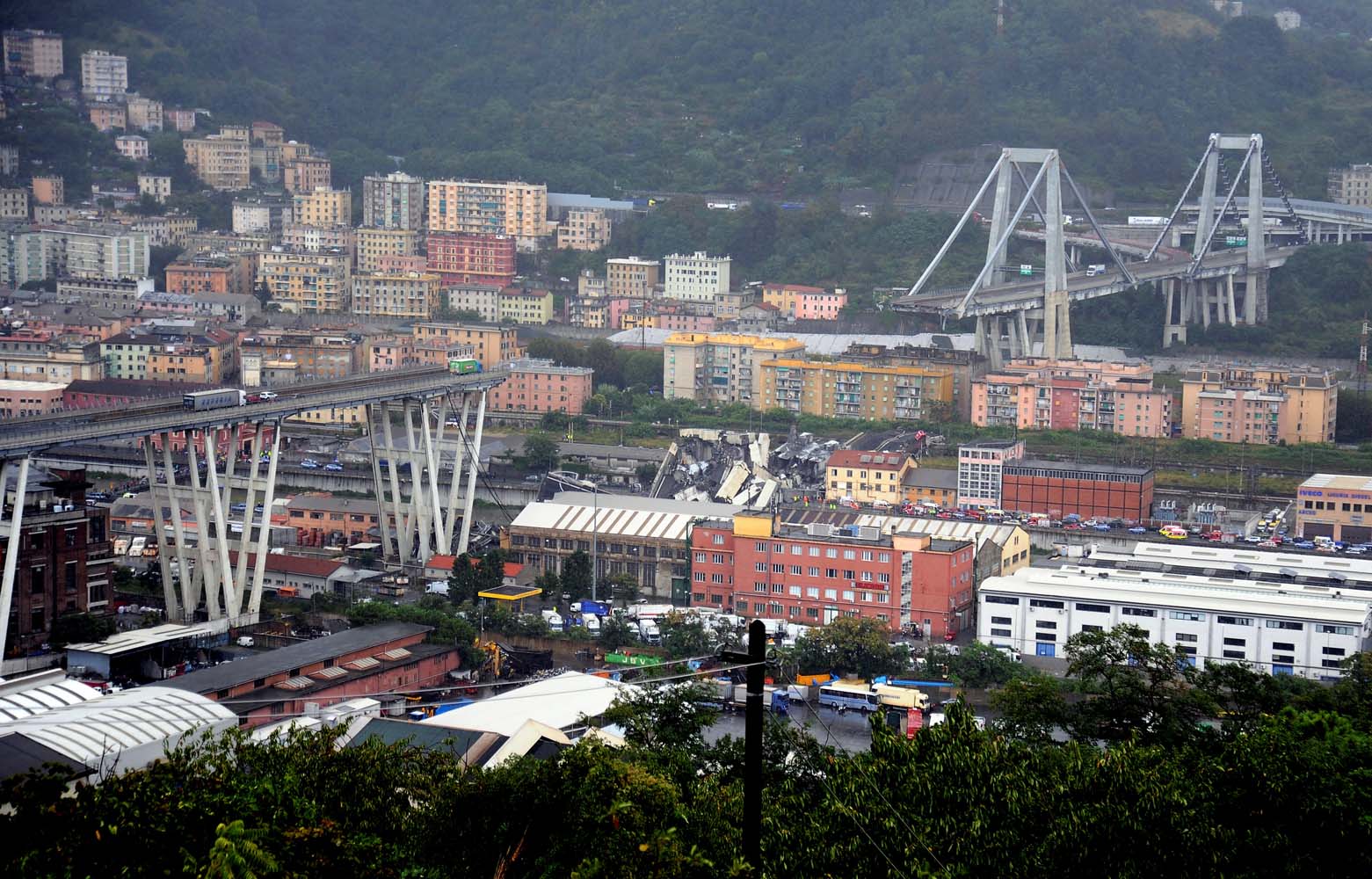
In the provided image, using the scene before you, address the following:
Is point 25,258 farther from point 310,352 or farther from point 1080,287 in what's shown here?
point 1080,287

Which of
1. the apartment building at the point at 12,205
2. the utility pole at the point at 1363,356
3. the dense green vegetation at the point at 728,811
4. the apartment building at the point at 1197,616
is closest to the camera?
the dense green vegetation at the point at 728,811

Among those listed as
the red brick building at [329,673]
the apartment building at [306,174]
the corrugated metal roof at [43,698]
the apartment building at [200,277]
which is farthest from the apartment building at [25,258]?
the corrugated metal roof at [43,698]

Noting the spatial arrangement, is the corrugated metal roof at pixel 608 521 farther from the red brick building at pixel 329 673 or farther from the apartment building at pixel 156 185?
the apartment building at pixel 156 185

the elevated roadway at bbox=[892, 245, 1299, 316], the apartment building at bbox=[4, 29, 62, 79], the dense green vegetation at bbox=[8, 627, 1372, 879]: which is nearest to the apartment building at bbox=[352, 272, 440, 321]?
the elevated roadway at bbox=[892, 245, 1299, 316]

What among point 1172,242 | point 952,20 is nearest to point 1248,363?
point 1172,242

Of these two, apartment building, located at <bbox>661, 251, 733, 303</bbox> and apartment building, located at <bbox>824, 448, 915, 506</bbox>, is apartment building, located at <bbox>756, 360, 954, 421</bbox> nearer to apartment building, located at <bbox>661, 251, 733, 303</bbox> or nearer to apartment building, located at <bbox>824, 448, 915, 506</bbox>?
apartment building, located at <bbox>824, 448, 915, 506</bbox>

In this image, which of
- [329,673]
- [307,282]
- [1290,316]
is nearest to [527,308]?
[307,282]

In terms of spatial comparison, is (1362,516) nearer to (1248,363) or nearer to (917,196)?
(1248,363)
